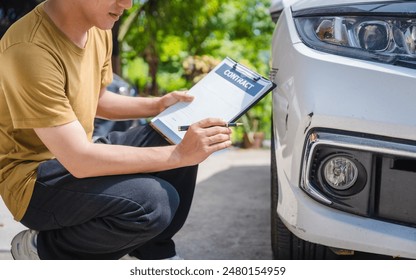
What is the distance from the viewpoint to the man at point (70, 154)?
1766 millimetres

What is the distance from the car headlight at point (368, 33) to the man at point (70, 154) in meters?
0.42

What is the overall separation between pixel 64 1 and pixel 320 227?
3.41 ft

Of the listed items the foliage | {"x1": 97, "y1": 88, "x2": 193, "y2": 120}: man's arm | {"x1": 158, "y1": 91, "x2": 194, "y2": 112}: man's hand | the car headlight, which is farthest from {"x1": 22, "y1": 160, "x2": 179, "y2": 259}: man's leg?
the foliage

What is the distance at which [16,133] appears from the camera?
191 cm

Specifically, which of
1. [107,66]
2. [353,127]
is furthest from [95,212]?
[353,127]

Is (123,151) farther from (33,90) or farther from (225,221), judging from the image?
(225,221)

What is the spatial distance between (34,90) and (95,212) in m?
0.44

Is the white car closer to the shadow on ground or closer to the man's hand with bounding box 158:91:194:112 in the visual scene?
the man's hand with bounding box 158:91:194:112

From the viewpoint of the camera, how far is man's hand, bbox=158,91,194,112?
2197 mm

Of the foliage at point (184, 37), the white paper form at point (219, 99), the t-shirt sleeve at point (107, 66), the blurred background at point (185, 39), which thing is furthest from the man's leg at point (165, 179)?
the foliage at point (184, 37)

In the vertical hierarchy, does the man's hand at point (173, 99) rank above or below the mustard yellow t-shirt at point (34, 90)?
below

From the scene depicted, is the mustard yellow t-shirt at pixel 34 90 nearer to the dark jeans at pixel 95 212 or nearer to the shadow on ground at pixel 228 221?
the dark jeans at pixel 95 212

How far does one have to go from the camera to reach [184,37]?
36.4 feet
